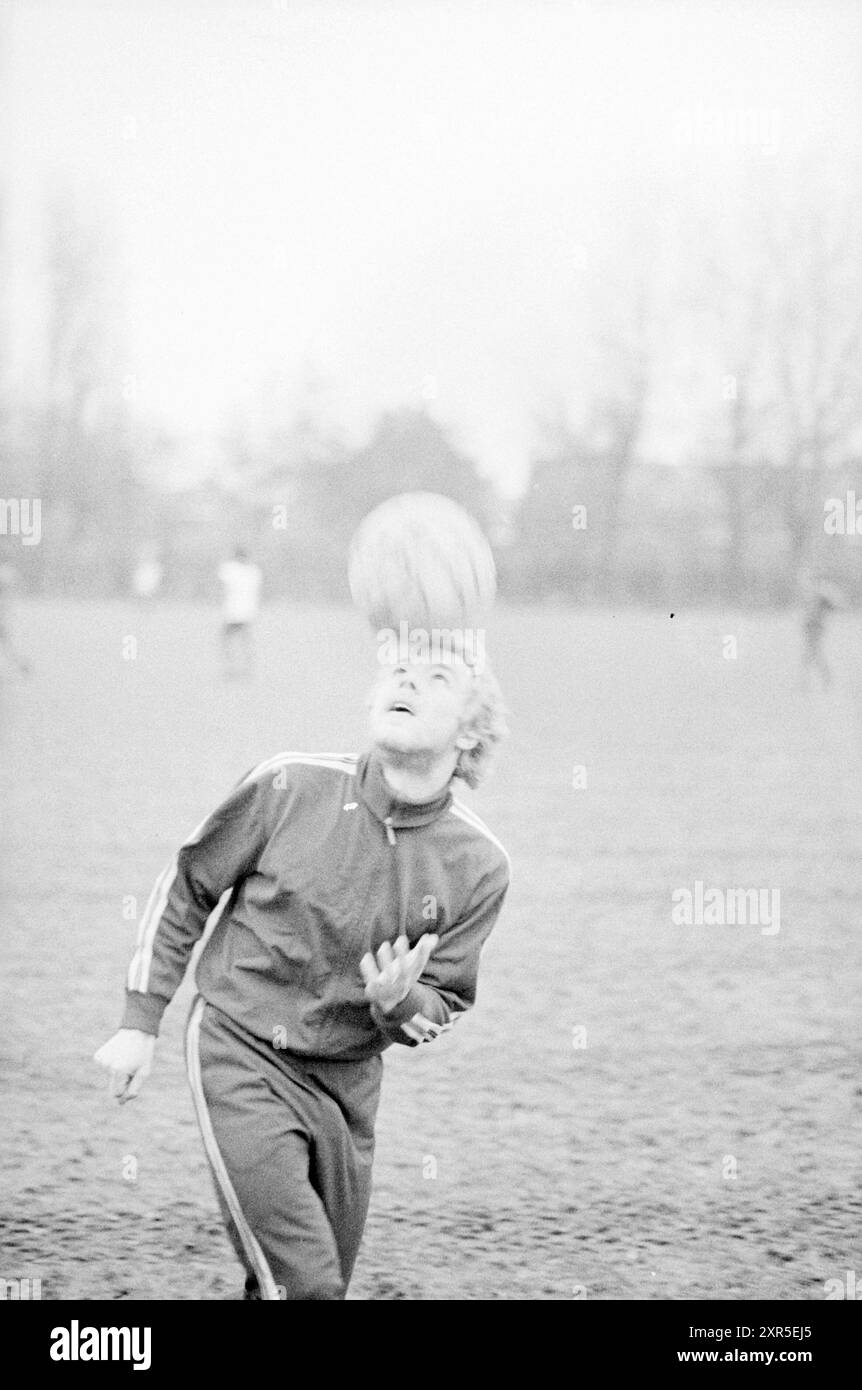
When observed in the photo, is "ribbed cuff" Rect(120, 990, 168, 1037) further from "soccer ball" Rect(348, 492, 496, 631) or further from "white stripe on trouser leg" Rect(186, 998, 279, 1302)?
"soccer ball" Rect(348, 492, 496, 631)

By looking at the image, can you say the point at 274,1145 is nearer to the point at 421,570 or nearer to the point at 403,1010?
the point at 403,1010

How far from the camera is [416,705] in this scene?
8.34 ft

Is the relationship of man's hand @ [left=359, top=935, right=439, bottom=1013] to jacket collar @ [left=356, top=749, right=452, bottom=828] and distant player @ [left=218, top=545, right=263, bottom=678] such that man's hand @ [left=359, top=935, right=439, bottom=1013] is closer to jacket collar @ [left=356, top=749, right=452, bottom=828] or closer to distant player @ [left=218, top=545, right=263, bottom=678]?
jacket collar @ [left=356, top=749, right=452, bottom=828]

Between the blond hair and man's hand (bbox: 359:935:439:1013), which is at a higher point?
the blond hair

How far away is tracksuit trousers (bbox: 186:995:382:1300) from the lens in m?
2.53

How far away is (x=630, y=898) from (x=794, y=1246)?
3432mm

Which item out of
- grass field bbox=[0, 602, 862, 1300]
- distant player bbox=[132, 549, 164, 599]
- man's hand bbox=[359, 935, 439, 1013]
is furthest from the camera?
distant player bbox=[132, 549, 164, 599]

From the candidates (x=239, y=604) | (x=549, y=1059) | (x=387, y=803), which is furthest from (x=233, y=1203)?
(x=239, y=604)

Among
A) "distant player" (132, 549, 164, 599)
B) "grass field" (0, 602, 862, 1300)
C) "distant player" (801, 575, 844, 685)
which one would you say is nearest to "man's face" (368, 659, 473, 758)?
"grass field" (0, 602, 862, 1300)

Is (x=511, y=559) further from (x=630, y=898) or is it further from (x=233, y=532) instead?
(x=630, y=898)

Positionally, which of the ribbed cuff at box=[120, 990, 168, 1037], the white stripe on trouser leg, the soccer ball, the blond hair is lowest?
the white stripe on trouser leg

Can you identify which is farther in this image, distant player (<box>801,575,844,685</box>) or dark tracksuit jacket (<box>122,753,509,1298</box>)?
distant player (<box>801,575,844,685</box>)

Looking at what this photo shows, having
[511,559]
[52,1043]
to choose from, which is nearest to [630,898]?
[52,1043]

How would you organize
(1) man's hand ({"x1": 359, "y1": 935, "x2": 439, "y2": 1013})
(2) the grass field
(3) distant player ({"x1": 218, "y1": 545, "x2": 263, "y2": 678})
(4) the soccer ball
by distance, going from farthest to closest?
1. (3) distant player ({"x1": 218, "y1": 545, "x2": 263, "y2": 678})
2. (2) the grass field
3. (4) the soccer ball
4. (1) man's hand ({"x1": 359, "y1": 935, "x2": 439, "y2": 1013})
